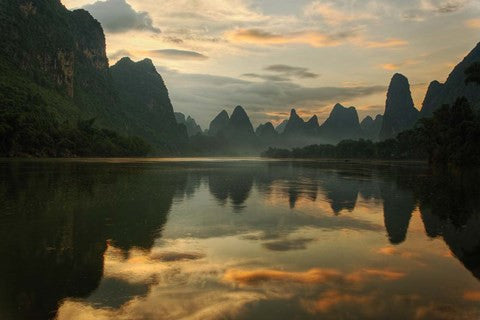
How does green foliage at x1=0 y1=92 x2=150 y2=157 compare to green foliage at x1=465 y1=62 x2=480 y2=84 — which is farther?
green foliage at x1=0 y1=92 x2=150 y2=157

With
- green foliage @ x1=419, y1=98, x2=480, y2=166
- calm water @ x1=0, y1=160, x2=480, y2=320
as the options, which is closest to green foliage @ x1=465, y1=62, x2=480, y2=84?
green foliage @ x1=419, y1=98, x2=480, y2=166

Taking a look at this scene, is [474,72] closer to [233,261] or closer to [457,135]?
[457,135]

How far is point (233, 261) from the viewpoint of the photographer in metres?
11.4

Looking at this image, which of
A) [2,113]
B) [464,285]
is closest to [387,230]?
[464,285]

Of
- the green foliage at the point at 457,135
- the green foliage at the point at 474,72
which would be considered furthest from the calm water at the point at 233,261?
the green foliage at the point at 474,72

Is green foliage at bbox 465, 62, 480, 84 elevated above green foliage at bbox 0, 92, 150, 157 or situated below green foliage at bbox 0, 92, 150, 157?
above

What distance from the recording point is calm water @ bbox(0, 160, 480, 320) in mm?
8109

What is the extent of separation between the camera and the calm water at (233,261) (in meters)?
8.11

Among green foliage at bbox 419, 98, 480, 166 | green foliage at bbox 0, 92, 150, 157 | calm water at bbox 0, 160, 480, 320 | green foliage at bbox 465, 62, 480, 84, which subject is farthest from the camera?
green foliage at bbox 0, 92, 150, 157

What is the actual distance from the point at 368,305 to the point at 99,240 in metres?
8.81

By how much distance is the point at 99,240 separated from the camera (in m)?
13.5

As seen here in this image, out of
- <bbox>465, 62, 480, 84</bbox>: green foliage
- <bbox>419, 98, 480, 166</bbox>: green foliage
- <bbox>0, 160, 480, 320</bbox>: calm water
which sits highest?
<bbox>465, 62, 480, 84</bbox>: green foliage

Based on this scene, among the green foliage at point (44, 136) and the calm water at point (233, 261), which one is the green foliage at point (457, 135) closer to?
the calm water at point (233, 261)

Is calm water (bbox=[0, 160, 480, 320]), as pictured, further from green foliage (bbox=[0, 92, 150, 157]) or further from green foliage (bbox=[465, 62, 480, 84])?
green foliage (bbox=[0, 92, 150, 157])
